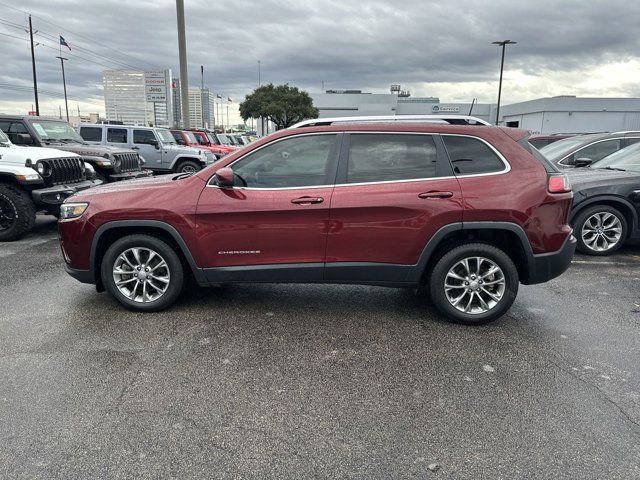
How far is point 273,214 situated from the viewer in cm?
410

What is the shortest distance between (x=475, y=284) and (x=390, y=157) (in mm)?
1369

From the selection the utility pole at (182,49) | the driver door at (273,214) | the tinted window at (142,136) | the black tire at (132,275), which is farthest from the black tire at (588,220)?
the utility pole at (182,49)

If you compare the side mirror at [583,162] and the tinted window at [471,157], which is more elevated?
the tinted window at [471,157]

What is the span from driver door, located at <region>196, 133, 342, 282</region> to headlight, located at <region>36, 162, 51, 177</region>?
4897 millimetres

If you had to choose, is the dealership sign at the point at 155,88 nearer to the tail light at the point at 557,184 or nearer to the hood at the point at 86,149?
the hood at the point at 86,149

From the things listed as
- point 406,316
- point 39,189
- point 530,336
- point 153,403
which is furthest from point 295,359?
point 39,189

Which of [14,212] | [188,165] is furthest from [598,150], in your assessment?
[188,165]

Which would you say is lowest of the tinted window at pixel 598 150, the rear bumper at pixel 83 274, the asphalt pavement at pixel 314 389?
the asphalt pavement at pixel 314 389

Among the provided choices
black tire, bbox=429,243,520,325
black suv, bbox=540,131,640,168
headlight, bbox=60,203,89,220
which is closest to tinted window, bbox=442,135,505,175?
black tire, bbox=429,243,520,325

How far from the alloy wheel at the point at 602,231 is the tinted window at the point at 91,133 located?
1406cm

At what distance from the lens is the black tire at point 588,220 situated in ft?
22.0

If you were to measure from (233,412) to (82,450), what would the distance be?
84cm

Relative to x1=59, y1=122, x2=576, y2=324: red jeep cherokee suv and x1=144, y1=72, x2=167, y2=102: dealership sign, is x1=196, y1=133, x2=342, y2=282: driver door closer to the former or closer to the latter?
x1=59, y1=122, x2=576, y2=324: red jeep cherokee suv

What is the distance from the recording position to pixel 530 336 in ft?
13.4
